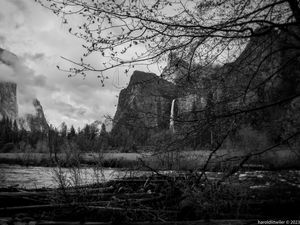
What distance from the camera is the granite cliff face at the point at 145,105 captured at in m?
5.04

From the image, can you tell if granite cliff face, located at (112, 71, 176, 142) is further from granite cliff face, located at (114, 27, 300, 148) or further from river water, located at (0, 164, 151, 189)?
river water, located at (0, 164, 151, 189)

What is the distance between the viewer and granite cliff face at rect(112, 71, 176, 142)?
504 centimetres

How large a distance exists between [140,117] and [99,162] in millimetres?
2650

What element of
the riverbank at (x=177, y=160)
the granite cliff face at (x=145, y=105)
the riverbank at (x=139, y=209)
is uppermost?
the granite cliff face at (x=145, y=105)

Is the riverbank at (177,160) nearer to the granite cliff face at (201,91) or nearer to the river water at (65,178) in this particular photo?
the river water at (65,178)

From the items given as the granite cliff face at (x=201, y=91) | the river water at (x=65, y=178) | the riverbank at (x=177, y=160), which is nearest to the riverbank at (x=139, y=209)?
the river water at (x=65, y=178)

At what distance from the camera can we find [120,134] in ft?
18.5

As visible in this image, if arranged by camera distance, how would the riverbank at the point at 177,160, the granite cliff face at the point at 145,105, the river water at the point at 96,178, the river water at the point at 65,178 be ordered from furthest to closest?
the river water at the point at 96,178, the river water at the point at 65,178, the riverbank at the point at 177,160, the granite cliff face at the point at 145,105

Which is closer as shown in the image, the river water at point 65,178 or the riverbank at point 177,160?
the riverbank at point 177,160

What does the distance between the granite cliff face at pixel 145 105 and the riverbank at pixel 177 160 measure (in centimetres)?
68

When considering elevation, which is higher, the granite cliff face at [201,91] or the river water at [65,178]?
the granite cliff face at [201,91]

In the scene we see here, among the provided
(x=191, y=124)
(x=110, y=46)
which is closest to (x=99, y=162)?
(x=191, y=124)

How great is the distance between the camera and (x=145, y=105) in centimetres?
529

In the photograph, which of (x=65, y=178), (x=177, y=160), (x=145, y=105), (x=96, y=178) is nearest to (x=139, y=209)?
(x=145, y=105)
